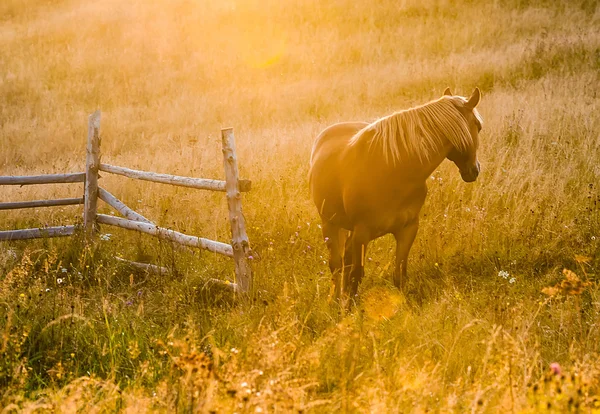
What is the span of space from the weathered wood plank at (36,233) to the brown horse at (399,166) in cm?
384

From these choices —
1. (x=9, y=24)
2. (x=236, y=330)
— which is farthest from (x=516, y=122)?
(x=9, y=24)

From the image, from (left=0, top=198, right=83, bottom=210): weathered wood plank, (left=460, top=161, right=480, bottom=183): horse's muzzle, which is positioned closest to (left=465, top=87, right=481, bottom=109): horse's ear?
(left=460, top=161, right=480, bottom=183): horse's muzzle

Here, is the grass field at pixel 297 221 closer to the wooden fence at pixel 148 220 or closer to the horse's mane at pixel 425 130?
the wooden fence at pixel 148 220

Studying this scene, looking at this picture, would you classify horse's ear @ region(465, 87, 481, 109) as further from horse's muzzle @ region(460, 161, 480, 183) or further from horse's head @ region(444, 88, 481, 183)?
horse's muzzle @ region(460, 161, 480, 183)

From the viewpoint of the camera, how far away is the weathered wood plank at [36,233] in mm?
6852

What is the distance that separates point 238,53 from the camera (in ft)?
66.8

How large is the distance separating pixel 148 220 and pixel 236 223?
183 cm

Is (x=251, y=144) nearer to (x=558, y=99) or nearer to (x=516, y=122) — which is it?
(x=516, y=122)

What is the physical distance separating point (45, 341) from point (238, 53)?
1771cm

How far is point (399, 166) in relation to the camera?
4793 millimetres

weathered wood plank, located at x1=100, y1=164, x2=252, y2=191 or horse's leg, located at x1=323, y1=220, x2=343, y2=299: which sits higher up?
weathered wood plank, located at x1=100, y1=164, x2=252, y2=191

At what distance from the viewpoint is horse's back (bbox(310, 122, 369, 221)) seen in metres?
5.60

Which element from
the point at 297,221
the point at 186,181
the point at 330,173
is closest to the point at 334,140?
the point at 330,173

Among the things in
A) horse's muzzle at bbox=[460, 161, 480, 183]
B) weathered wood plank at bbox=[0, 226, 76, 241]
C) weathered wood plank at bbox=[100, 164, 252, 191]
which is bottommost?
weathered wood plank at bbox=[0, 226, 76, 241]
